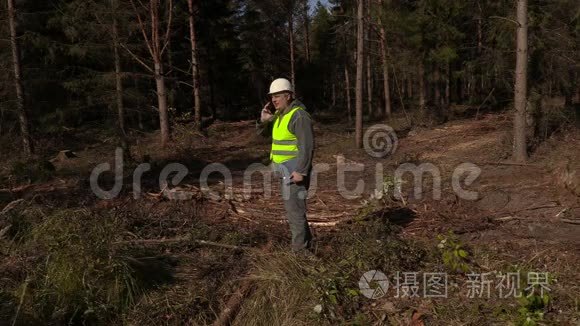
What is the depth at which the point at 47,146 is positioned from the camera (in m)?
20.8

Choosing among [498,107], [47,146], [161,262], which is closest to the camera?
[161,262]

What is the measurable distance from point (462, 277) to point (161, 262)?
3.26 m

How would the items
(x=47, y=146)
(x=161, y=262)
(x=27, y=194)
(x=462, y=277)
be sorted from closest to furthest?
(x=462, y=277) → (x=161, y=262) → (x=27, y=194) → (x=47, y=146)

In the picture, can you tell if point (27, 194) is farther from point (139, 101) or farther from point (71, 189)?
point (139, 101)

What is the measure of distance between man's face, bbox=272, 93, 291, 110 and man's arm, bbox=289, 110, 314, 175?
0.23 m

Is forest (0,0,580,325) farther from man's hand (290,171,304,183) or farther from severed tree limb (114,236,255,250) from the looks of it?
man's hand (290,171,304,183)

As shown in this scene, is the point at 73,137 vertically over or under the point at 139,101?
under

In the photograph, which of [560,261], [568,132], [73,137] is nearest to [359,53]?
[568,132]
